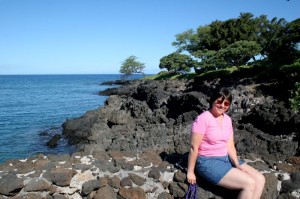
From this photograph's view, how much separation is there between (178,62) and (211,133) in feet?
181

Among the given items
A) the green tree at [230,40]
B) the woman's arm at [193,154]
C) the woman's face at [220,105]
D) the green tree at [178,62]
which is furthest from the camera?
the green tree at [178,62]

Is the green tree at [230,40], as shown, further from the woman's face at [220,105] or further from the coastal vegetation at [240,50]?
the woman's face at [220,105]

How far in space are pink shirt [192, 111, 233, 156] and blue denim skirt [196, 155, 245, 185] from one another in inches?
3.7

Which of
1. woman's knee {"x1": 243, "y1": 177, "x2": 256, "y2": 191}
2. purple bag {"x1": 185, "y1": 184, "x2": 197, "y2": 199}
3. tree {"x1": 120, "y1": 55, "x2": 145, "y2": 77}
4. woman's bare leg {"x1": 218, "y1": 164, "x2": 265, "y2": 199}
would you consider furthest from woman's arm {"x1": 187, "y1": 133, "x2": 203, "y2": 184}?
tree {"x1": 120, "y1": 55, "x2": 145, "y2": 77}

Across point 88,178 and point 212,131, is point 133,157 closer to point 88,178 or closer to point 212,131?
point 88,178

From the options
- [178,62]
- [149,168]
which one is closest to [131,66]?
[178,62]

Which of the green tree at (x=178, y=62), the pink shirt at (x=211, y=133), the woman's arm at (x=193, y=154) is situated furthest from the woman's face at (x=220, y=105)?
the green tree at (x=178, y=62)

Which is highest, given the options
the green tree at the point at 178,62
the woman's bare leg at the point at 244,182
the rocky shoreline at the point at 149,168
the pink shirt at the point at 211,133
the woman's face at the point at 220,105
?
the green tree at the point at 178,62

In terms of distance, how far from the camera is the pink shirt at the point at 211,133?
5336 millimetres

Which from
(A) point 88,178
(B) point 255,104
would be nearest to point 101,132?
(B) point 255,104

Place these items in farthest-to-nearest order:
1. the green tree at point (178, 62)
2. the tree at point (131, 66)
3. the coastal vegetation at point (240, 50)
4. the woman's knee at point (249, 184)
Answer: the tree at point (131, 66), the green tree at point (178, 62), the coastal vegetation at point (240, 50), the woman's knee at point (249, 184)

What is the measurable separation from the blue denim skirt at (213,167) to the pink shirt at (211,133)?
95 millimetres

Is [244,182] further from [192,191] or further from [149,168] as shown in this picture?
[149,168]

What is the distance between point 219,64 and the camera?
140 ft
